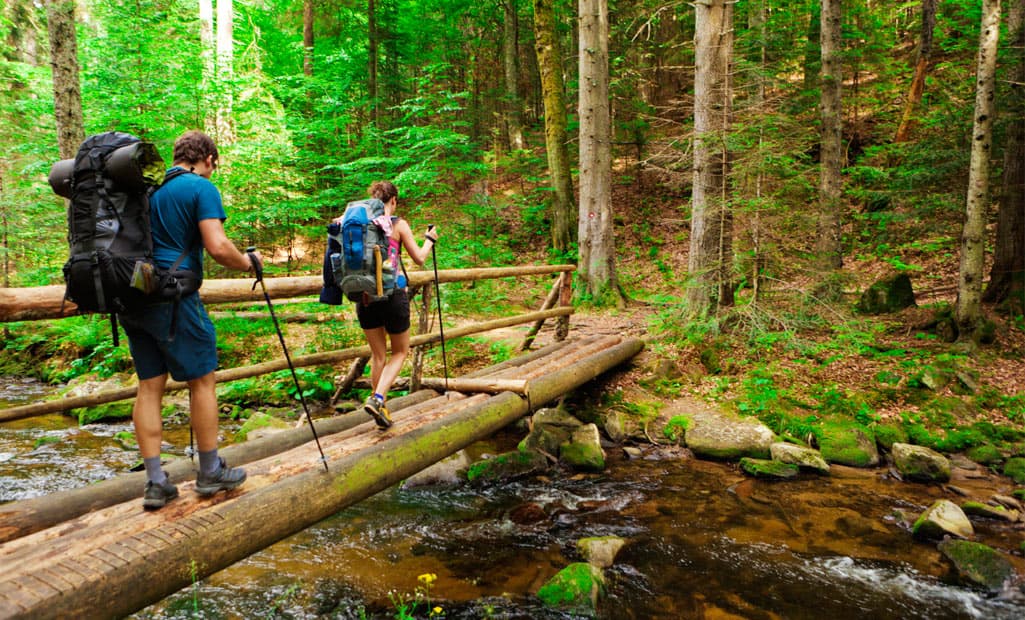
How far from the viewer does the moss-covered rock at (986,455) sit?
6.27 m

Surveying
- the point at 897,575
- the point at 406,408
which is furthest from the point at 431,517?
the point at 897,575

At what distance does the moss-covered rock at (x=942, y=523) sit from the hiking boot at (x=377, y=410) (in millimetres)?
4896

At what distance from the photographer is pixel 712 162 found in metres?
8.37

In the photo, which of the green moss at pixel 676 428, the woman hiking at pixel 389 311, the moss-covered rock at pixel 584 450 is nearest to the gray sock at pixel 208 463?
the woman hiking at pixel 389 311

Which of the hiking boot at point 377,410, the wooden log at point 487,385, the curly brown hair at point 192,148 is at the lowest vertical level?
the wooden log at point 487,385

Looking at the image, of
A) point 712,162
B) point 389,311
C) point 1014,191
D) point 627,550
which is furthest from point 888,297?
point 389,311

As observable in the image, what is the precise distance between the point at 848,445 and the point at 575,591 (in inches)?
177

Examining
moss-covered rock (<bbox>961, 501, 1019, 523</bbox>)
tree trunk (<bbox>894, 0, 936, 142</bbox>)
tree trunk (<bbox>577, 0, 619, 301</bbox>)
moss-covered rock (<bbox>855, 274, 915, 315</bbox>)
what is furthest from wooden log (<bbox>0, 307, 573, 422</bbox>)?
tree trunk (<bbox>894, 0, 936, 142</bbox>)

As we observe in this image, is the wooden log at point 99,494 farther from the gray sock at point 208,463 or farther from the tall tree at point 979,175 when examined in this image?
the tall tree at point 979,175

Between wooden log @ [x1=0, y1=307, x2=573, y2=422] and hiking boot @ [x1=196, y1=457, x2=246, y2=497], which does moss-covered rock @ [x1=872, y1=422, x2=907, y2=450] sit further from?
hiking boot @ [x1=196, y1=457, x2=246, y2=497]

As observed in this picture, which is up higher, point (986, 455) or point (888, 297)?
point (888, 297)

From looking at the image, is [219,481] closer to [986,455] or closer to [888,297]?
[986,455]

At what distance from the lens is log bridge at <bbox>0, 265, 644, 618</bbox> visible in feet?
7.51

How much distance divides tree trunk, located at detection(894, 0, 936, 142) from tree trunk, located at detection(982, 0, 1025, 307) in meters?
7.25
